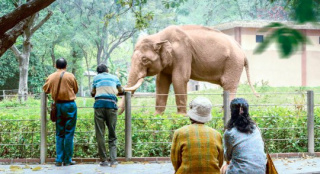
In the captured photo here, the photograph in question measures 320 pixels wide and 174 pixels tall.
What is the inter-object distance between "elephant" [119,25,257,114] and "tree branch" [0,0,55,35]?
5.36m

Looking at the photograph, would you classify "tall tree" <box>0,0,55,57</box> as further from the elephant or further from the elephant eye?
the elephant eye

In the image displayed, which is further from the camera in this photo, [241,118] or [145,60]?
[145,60]

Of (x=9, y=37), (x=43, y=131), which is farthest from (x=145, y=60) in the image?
(x=9, y=37)

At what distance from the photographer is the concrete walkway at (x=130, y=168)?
737 cm

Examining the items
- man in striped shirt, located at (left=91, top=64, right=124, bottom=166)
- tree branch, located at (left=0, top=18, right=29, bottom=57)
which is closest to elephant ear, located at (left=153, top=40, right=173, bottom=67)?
man in striped shirt, located at (left=91, top=64, right=124, bottom=166)

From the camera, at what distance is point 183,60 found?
1066cm

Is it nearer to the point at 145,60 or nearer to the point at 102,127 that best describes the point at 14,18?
the point at 102,127

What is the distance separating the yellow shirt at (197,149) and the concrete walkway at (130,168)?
11.2 ft

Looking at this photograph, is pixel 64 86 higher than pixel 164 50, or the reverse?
pixel 164 50

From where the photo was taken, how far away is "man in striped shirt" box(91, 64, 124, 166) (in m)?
7.57

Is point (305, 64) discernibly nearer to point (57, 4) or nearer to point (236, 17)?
point (236, 17)

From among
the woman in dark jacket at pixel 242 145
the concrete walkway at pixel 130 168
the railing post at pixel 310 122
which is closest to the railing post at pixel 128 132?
the concrete walkway at pixel 130 168

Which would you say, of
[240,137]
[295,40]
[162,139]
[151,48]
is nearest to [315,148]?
[162,139]

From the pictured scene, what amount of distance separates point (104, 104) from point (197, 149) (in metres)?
3.82
